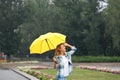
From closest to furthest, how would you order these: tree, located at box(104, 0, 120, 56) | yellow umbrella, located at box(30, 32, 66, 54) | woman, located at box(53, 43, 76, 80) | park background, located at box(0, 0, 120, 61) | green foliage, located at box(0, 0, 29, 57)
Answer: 1. woman, located at box(53, 43, 76, 80)
2. yellow umbrella, located at box(30, 32, 66, 54)
3. tree, located at box(104, 0, 120, 56)
4. park background, located at box(0, 0, 120, 61)
5. green foliage, located at box(0, 0, 29, 57)

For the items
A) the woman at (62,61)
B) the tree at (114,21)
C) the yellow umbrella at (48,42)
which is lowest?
the woman at (62,61)

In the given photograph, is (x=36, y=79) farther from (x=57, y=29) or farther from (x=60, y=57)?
(x=57, y=29)

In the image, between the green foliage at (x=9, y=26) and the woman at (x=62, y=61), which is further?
the green foliage at (x=9, y=26)

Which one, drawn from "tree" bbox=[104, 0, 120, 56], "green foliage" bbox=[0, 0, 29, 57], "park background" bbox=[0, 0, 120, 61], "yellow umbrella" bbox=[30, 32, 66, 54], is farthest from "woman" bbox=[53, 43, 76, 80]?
"green foliage" bbox=[0, 0, 29, 57]

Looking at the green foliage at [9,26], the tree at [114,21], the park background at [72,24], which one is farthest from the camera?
the green foliage at [9,26]

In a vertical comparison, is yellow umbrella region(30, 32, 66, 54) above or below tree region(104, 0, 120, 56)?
below

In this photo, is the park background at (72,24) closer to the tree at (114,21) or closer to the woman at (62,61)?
the tree at (114,21)

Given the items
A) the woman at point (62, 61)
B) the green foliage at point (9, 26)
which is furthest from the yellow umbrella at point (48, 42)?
the green foliage at point (9, 26)

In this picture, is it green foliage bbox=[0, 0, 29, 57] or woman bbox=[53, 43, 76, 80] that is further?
green foliage bbox=[0, 0, 29, 57]

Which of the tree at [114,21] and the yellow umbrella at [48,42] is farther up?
the tree at [114,21]

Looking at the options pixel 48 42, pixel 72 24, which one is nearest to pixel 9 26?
pixel 72 24

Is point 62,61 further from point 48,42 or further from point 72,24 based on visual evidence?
point 72,24

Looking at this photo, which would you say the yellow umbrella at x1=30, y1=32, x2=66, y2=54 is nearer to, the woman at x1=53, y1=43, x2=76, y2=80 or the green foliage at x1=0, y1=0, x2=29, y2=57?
the woman at x1=53, y1=43, x2=76, y2=80

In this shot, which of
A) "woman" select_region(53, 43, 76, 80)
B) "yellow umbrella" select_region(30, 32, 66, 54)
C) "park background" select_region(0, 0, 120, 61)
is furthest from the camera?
"park background" select_region(0, 0, 120, 61)
